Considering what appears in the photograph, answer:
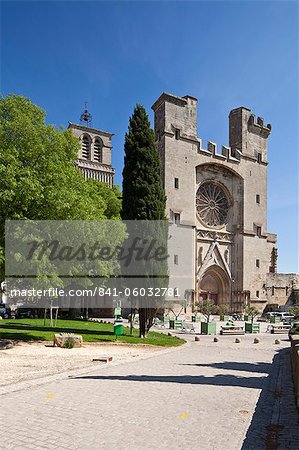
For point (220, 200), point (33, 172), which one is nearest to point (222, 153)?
point (220, 200)

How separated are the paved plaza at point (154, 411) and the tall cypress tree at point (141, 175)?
34.9 ft

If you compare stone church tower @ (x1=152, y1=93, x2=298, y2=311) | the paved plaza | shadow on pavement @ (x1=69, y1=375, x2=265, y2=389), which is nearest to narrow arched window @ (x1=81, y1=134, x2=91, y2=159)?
stone church tower @ (x1=152, y1=93, x2=298, y2=311)

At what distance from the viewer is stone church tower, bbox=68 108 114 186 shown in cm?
6253

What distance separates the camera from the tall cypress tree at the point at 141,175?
21094 millimetres

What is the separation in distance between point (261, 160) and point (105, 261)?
35.3m

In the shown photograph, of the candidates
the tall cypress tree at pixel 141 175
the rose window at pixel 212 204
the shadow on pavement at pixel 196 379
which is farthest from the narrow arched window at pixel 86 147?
the shadow on pavement at pixel 196 379

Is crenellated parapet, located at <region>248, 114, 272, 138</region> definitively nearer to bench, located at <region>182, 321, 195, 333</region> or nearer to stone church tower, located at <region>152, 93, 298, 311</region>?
stone church tower, located at <region>152, 93, 298, 311</region>

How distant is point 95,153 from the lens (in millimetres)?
64562

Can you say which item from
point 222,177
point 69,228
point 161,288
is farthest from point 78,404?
point 222,177

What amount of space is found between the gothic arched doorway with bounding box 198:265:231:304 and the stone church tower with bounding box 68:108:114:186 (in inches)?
992

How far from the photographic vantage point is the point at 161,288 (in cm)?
2042

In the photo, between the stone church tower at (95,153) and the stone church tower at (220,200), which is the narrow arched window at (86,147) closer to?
the stone church tower at (95,153)

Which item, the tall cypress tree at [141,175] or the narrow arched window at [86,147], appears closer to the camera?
the tall cypress tree at [141,175]

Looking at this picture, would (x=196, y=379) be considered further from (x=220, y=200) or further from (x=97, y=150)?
(x=97, y=150)
